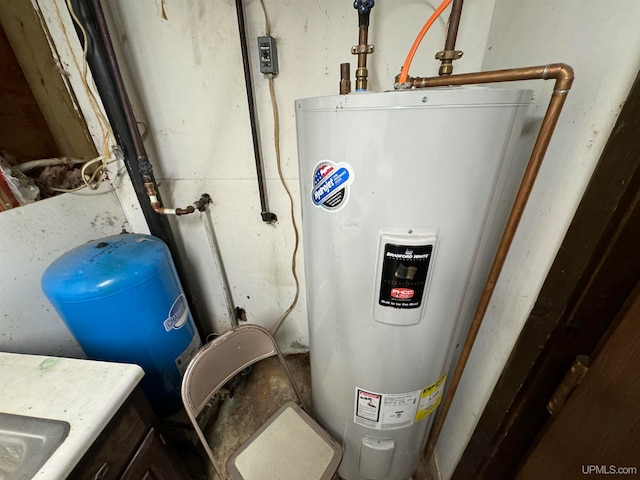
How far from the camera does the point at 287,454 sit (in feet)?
2.89

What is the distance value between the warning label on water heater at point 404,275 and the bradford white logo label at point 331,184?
0.46 feet

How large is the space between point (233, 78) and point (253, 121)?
0.56 feet

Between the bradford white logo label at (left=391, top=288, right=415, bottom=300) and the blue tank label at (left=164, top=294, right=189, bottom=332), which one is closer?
the bradford white logo label at (left=391, top=288, right=415, bottom=300)

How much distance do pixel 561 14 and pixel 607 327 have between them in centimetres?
62

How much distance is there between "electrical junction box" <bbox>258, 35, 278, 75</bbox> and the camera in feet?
2.81

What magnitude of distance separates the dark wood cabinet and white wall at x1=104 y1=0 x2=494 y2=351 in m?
0.75

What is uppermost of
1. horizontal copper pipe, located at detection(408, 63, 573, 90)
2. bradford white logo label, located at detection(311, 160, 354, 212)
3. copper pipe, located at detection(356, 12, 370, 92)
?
copper pipe, located at detection(356, 12, 370, 92)

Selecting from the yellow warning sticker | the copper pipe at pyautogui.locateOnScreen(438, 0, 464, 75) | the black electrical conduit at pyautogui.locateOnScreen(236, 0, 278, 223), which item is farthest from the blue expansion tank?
the copper pipe at pyautogui.locateOnScreen(438, 0, 464, 75)

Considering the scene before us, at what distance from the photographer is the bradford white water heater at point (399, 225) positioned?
0.45m

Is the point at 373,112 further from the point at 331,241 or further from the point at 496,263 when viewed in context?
the point at 496,263

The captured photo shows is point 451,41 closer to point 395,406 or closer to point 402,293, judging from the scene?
point 402,293

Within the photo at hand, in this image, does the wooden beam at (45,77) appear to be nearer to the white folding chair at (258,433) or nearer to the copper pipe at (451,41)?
the white folding chair at (258,433)

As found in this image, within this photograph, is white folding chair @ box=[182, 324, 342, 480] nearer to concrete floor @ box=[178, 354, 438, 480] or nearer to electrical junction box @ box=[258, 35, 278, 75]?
concrete floor @ box=[178, 354, 438, 480]

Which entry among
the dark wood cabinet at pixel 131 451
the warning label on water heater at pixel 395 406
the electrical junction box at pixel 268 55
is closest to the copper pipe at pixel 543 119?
the warning label on water heater at pixel 395 406
